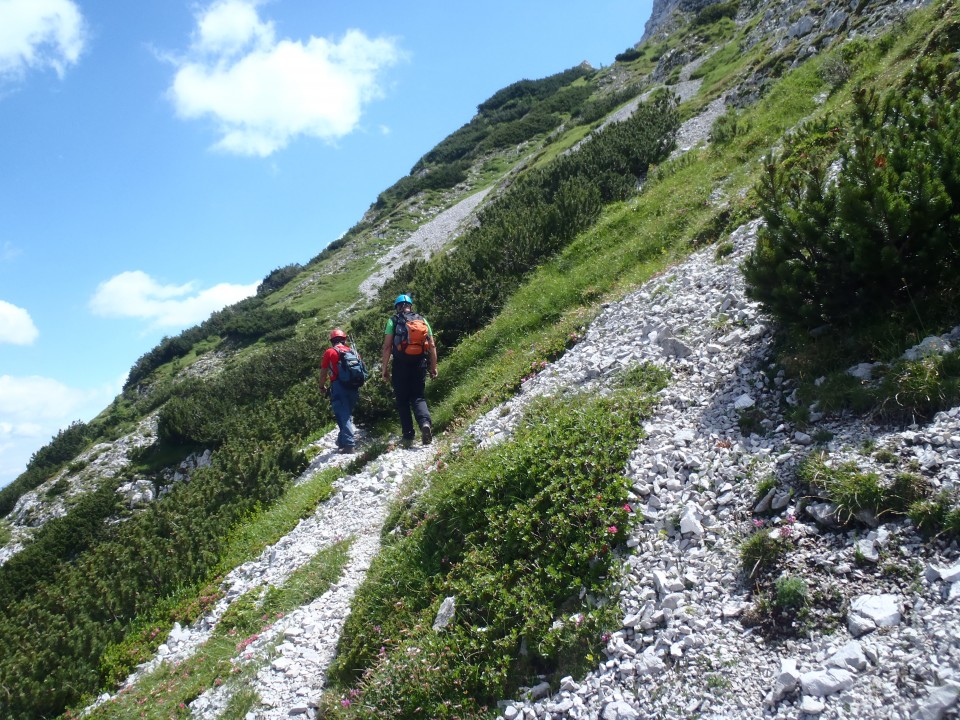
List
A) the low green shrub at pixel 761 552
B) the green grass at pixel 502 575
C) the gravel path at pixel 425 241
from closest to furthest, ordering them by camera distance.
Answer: the low green shrub at pixel 761 552, the green grass at pixel 502 575, the gravel path at pixel 425 241

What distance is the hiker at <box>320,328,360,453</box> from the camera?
1311 cm

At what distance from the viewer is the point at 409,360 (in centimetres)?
1160

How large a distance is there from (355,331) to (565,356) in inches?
502

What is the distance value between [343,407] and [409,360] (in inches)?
100

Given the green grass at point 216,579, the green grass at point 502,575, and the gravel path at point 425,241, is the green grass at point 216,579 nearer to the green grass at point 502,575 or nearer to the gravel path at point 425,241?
the green grass at point 502,575

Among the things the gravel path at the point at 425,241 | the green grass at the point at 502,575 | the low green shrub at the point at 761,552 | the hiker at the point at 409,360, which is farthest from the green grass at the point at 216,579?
the gravel path at the point at 425,241

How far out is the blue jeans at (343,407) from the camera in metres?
13.1

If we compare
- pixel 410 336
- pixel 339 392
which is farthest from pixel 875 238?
pixel 339 392

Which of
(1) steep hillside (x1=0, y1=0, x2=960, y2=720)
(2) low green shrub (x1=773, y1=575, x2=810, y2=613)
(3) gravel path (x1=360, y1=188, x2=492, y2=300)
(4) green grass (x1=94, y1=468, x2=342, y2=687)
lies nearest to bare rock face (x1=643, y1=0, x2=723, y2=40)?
(3) gravel path (x1=360, y1=188, x2=492, y2=300)

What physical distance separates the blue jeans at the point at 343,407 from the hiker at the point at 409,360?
177 cm

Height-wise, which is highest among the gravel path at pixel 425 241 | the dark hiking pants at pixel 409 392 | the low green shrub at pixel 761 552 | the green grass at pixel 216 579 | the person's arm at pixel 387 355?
the gravel path at pixel 425 241

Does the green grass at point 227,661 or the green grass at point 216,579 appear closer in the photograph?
the green grass at point 227,661

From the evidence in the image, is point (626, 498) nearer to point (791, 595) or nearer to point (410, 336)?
point (791, 595)

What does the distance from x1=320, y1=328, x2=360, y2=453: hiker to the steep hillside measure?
0.48m
